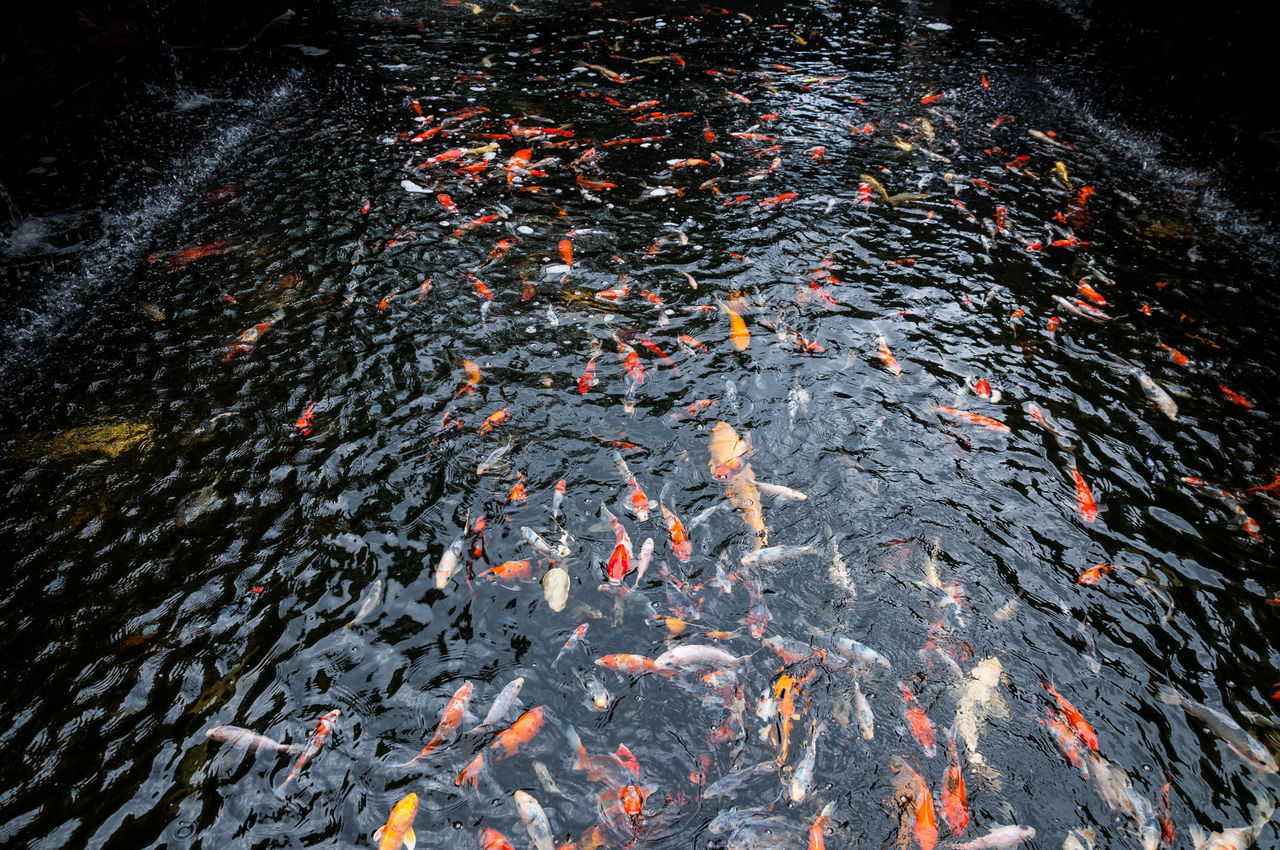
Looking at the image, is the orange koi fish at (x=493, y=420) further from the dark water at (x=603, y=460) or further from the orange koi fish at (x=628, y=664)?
the orange koi fish at (x=628, y=664)

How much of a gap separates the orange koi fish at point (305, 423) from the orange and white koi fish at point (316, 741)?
217 centimetres

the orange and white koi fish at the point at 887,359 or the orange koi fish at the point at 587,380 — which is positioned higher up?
the orange and white koi fish at the point at 887,359

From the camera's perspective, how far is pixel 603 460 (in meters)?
4.53

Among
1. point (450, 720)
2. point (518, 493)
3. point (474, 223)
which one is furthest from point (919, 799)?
point (474, 223)

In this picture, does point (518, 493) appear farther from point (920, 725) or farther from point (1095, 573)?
point (1095, 573)

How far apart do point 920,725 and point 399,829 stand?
8.31ft

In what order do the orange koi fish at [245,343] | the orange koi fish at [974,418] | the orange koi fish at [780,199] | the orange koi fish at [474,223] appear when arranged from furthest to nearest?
the orange koi fish at [780,199]
the orange koi fish at [474,223]
the orange koi fish at [245,343]
the orange koi fish at [974,418]

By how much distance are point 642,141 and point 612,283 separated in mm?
3388

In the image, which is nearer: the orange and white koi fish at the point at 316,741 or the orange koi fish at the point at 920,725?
the orange and white koi fish at the point at 316,741

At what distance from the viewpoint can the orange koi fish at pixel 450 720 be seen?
10.3 ft

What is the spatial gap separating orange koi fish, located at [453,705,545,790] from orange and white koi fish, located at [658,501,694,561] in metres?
1.22

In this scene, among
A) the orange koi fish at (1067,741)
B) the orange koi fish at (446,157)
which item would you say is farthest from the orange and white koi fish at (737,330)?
the orange koi fish at (446,157)

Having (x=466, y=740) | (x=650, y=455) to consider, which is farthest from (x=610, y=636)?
(x=650, y=455)

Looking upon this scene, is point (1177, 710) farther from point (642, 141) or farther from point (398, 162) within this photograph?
point (398, 162)
